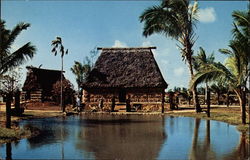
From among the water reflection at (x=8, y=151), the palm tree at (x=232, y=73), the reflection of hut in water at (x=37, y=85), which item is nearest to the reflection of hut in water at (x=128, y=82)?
the reflection of hut in water at (x=37, y=85)

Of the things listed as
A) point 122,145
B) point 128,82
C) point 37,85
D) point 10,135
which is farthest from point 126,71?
point 122,145

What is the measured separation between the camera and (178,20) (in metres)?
22.5

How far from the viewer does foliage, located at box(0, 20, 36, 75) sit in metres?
14.1

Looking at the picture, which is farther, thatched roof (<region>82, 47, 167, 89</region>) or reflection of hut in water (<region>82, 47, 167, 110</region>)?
thatched roof (<region>82, 47, 167, 89</region>)

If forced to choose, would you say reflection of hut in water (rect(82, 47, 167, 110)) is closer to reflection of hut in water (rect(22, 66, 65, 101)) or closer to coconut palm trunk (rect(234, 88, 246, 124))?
reflection of hut in water (rect(22, 66, 65, 101))

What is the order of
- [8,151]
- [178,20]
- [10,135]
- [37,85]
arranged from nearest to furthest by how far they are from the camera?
[8,151]
[10,135]
[178,20]
[37,85]

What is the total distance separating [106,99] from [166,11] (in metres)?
10.9

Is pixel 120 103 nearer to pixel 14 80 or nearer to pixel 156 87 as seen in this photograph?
pixel 156 87

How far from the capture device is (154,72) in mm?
28344

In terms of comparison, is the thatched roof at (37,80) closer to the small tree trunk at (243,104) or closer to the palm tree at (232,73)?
the palm tree at (232,73)

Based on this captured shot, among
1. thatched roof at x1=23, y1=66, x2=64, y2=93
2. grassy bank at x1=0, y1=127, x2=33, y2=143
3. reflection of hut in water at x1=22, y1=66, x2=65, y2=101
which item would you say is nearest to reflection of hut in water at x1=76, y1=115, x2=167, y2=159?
grassy bank at x1=0, y1=127, x2=33, y2=143

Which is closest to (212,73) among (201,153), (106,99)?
(201,153)

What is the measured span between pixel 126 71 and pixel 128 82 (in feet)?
5.22

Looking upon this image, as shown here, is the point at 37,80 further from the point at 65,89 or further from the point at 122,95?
the point at 122,95
